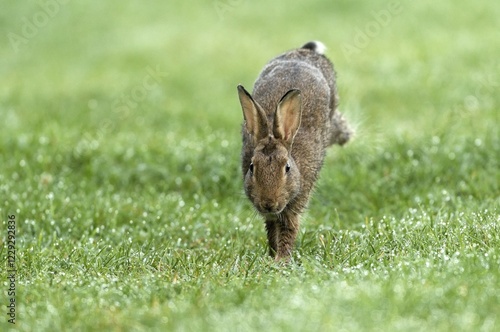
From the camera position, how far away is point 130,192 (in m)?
9.88

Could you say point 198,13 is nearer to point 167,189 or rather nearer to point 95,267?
point 167,189

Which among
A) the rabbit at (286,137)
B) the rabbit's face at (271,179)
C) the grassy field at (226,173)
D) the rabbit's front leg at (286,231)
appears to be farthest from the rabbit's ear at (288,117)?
the grassy field at (226,173)

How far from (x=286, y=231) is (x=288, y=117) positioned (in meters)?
0.99

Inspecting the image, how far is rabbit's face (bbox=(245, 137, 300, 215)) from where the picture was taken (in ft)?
21.5

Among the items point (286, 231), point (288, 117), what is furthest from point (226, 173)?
point (288, 117)

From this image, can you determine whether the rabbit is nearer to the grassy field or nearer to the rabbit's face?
the rabbit's face

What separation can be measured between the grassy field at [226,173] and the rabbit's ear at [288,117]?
98 centimetres

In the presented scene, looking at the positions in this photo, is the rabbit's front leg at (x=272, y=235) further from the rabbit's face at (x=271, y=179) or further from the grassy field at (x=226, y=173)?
the rabbit's face at (x=271, y=179)

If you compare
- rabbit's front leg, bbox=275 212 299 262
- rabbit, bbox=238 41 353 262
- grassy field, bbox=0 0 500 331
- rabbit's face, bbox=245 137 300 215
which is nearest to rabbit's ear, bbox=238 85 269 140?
rabbit, bbox=238 41 353 262

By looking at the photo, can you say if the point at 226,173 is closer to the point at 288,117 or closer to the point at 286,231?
the point at 286,231

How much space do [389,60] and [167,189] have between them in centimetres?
696

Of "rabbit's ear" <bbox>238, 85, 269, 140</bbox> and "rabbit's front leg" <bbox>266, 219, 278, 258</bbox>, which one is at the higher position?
"rabbit's ear" <bbox>238, 85, 269, 140</bbox>

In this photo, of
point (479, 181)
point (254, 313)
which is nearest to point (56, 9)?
point (479, 181)

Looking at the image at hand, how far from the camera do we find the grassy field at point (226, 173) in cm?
516
